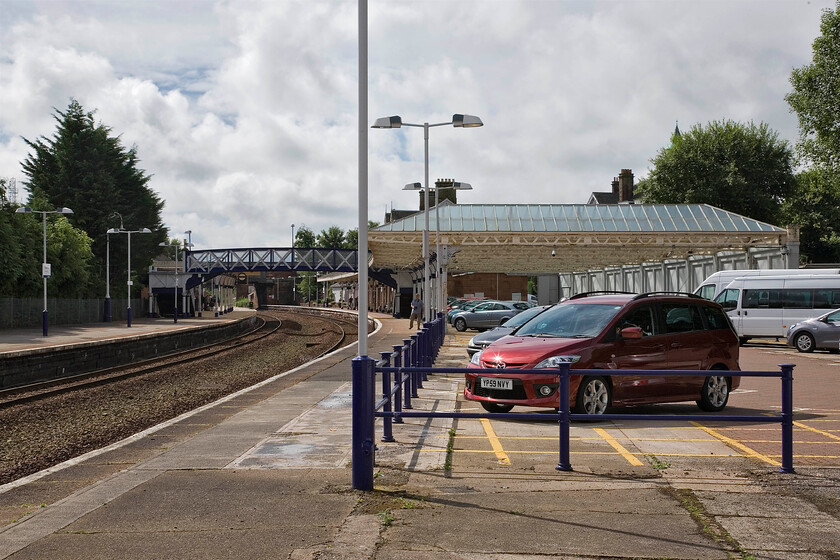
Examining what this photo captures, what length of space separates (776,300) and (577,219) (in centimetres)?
1565

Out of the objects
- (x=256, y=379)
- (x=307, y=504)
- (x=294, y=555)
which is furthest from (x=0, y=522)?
(x=256, y=379)

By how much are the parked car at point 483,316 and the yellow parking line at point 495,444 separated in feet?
98.1

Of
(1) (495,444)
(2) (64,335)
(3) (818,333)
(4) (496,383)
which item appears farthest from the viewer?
(2) (64,335)

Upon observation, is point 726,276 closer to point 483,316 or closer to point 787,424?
point 483,316

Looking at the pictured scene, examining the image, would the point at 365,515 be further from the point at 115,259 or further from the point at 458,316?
the point at 115,259

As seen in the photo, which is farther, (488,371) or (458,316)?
(458,316)

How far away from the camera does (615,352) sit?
11.5 m

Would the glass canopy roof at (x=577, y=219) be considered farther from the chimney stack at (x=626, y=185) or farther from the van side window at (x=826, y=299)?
the chimney stack at (x=626, y=185)

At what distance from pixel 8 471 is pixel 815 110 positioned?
35.0 meters

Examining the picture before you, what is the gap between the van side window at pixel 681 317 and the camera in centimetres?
1223

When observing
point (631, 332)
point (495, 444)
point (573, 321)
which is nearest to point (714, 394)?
point (631, 332)

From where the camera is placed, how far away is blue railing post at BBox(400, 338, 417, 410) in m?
12.6

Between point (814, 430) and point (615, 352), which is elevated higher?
point (615, 352)

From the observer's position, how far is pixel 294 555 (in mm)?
5359
